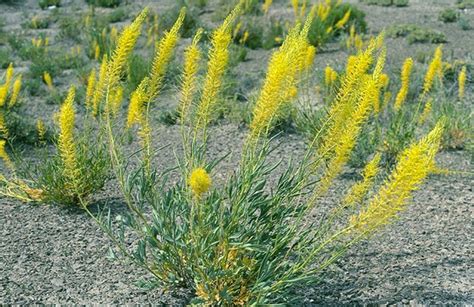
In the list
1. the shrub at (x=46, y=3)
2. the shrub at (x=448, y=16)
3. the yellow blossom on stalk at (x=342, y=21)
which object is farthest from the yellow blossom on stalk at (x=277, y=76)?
the shrub at (x=46, y=3)

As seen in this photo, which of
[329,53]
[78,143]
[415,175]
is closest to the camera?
[415,175]

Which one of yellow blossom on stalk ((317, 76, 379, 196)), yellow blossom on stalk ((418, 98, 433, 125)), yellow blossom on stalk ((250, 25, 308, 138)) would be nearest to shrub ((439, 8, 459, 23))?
yellow blossom on stalk ((418, 98, 433, 125))

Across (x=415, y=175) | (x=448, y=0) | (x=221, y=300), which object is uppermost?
(x=415, y=175)

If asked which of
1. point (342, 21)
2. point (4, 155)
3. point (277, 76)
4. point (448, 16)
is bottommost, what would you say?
point (448, 16)

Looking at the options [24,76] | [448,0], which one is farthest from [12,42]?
[448,0]

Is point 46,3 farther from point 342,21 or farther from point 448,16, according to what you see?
point 448,16

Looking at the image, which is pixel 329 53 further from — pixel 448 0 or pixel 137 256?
pixel 137 256

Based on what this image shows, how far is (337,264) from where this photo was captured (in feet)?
13.3

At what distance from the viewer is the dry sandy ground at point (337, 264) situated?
3723 millimetres

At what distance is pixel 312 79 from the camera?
28.5 feet

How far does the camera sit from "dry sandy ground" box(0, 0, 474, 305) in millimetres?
3723

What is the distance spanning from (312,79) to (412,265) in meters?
4.82

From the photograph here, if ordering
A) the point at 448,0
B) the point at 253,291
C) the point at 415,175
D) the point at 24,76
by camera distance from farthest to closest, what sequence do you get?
1. the point at 448,0
2. the point at 24,76
3. the point at 253,291
4. the point at 415,175

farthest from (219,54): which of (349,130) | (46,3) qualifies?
(46,3)
